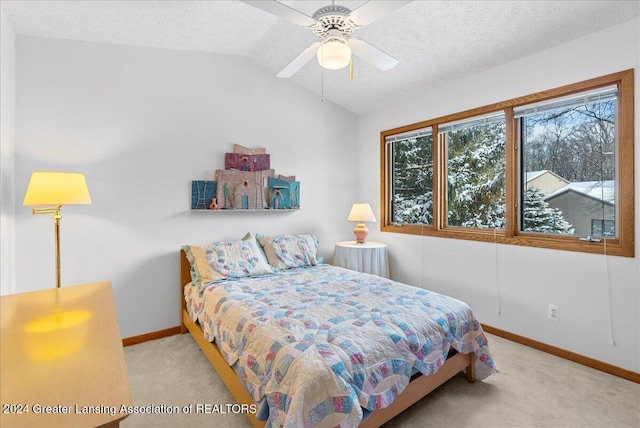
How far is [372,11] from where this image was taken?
1649mm

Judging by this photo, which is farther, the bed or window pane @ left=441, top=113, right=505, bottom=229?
window pane @ left=441, top=113, right=505, bottom=229

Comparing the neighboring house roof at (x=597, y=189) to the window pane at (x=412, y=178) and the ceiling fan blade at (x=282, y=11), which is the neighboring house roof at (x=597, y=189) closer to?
the window pane at (x=412, y=178)

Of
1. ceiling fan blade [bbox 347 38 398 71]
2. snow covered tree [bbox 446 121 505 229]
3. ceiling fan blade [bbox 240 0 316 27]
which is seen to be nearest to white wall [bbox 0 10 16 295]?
ceiling fan blade [bbox 240 0 316 27]

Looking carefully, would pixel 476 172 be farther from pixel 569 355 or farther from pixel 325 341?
pixel 325 341

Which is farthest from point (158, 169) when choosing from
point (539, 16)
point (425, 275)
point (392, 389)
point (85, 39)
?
point (539, 16)

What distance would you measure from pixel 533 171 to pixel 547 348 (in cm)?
152

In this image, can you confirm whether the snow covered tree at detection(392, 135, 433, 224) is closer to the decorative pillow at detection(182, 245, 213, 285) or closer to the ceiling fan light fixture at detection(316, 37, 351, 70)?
the ceiling fan light fixture at detection(316, 37, 351, 70)

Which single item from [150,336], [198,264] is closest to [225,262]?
[198,264]

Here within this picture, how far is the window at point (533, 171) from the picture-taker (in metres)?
2.33

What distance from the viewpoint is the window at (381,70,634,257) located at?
2330 millimetres

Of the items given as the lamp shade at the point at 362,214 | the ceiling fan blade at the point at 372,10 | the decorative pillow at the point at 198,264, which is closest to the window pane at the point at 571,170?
the lamp shade at the point at 362,214

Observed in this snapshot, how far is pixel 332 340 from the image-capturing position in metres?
1.64

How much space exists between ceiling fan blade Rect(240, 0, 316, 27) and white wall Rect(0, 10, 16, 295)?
1880mm

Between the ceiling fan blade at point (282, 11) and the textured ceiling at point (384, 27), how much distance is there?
33.3 inches
